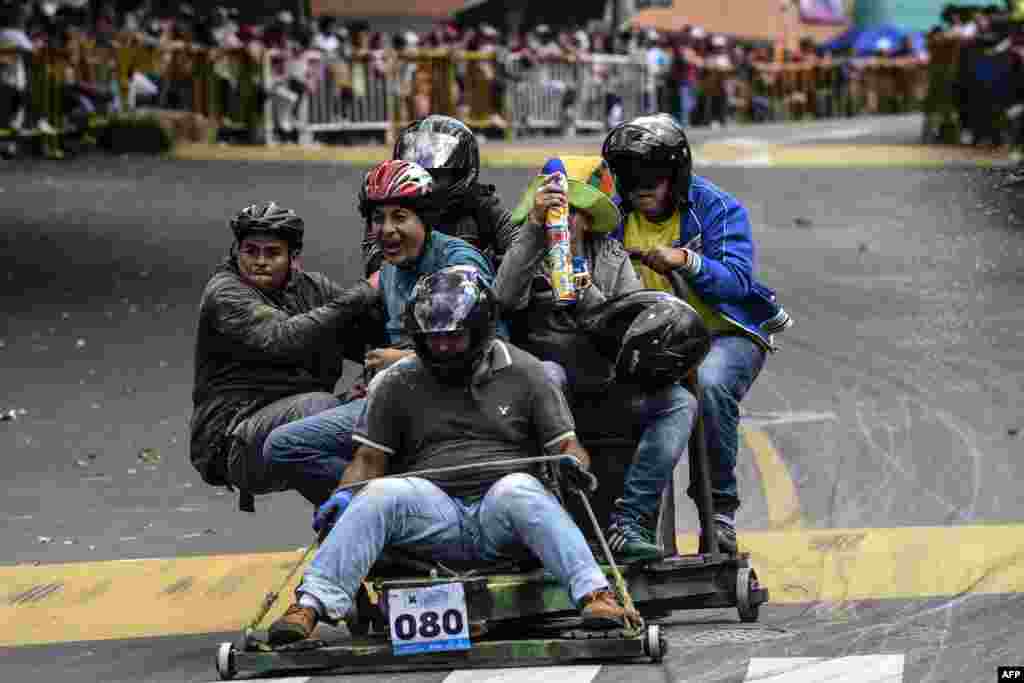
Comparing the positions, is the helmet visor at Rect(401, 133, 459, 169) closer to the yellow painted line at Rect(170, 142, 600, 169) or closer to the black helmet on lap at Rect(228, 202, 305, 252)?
the black helmet on lap at Rect(228, 202, 305, 252)

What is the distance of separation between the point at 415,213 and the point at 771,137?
31.1 meters

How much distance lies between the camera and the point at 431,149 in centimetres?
912

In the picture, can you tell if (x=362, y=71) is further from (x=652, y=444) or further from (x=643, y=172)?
(x=652, y=444)

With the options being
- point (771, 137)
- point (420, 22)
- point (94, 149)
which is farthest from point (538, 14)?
point (94, 149)

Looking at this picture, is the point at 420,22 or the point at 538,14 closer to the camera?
the point at 420,22

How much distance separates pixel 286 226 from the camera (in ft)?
30.6

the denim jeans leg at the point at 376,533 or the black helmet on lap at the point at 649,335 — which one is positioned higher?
the black helmet on lap at the point at 649,335

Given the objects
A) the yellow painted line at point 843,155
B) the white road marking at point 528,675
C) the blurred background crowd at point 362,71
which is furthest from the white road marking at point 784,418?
the blurred background crowd at point 362,71

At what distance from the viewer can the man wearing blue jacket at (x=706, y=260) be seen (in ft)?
30.0

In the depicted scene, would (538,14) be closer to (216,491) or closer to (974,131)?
→ (974,131)

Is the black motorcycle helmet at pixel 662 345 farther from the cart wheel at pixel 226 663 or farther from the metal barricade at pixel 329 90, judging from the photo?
the metal barricade at pixel 329 90

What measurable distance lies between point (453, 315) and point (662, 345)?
87cm

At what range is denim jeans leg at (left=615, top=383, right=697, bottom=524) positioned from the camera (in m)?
8.70

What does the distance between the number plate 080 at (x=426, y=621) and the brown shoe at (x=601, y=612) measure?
41cm
